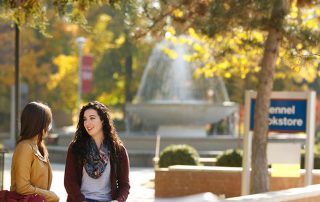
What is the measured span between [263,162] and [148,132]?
22.6 meters

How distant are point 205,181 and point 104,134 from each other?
30.3 feet

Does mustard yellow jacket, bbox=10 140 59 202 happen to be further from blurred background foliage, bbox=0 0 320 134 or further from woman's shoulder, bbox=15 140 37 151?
blurred background foliage, bbox=0 0 320 134

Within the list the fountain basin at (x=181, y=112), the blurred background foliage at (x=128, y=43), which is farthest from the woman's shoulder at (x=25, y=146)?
the fountain basin at (x=181, y=112)

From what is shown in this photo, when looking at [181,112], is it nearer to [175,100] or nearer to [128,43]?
[175,100]

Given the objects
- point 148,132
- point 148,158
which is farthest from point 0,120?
point 148,158

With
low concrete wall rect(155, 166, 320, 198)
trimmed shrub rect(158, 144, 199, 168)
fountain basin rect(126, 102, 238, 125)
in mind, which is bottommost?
low concrete wall rect(155, 166, 320, 198)

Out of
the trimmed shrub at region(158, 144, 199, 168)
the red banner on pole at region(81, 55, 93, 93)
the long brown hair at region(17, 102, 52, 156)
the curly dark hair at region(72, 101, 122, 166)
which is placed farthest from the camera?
the red banner on pole at region(81, 55, 93, 93)

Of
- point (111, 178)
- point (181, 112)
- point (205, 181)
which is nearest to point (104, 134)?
point (111, 178)

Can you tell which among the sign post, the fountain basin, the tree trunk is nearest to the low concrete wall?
the sign post

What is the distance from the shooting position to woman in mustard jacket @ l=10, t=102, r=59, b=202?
→ 18.8ft

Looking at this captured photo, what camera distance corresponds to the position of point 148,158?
27406 mm

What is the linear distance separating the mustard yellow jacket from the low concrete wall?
30.6ft

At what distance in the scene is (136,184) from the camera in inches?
760

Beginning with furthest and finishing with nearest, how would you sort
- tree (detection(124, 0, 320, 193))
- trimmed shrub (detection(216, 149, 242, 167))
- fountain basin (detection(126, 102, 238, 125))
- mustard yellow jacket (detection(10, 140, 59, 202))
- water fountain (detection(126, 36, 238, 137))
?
1. water fountain (detection(126, 36, 238, 137))
2. fountain basin (detection(126, 102, 238, 125))
3. trimmed shrub (detection(216, 149, 242, 167))
4. tree (detection(124, 0, 320, 193))
5. mustard yellow jacket (detection(10, 140, 59, 202))
